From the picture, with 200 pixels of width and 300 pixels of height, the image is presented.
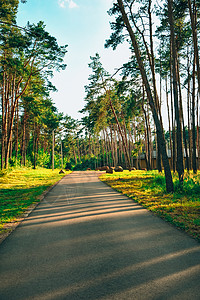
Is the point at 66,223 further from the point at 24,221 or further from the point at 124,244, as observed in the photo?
the point at 124,244

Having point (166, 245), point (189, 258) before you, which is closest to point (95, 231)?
point (166, 245)

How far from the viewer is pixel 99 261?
10.2ft

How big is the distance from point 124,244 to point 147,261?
0.74 m

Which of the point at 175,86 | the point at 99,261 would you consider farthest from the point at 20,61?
the point at 99,261

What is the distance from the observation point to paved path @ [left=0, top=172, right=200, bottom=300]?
238cm

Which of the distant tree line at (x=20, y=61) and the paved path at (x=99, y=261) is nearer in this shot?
the paved path at (x=99, y=261)

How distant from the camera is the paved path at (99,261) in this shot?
93.5 inches

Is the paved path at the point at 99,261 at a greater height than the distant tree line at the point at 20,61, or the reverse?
the distant tree line at the point at 20,61

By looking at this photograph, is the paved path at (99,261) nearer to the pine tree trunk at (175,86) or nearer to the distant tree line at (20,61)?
the pine tree trunk at (175,86)

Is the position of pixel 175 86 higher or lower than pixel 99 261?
higher

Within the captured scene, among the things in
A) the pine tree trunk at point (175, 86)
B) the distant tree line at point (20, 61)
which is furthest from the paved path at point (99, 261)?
the distant tree line at point (20, 61)

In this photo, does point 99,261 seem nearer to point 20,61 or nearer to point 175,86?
point 175,86

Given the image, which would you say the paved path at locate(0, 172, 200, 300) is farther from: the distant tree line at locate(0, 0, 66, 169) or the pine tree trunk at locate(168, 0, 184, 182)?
the distant tree line at locate(0, 0, 66, 169)

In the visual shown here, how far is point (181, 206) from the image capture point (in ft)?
21.8
